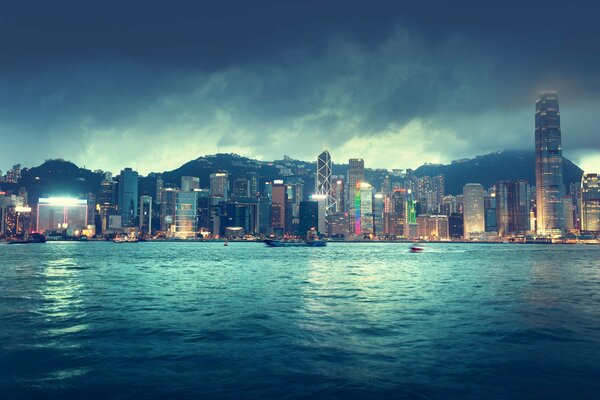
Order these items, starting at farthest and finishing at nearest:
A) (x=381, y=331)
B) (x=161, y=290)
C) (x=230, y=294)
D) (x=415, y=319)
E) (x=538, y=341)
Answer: (x=161, y=290), (x=230, y=294), (x=415, y=319), (x=381, y=331), (x=538, y=341)

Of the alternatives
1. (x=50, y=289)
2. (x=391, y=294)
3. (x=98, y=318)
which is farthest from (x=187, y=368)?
(x=50, y=289)

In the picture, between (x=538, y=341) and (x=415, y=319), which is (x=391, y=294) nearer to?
(x=415, y=319)

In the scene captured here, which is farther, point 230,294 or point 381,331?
point 230,294

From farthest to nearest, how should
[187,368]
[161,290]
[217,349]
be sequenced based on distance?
[161,290] → [217,349] → [187,368]

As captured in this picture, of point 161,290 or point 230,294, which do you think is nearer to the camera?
point 230,294

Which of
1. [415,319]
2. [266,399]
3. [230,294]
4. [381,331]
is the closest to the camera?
[266,399]

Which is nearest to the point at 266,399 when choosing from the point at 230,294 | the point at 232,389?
the point at 232,389

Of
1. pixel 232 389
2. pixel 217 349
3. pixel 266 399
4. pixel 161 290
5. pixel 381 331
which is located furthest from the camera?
pixel 161 290

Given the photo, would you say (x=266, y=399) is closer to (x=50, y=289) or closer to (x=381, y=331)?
(x=381, y=331)
